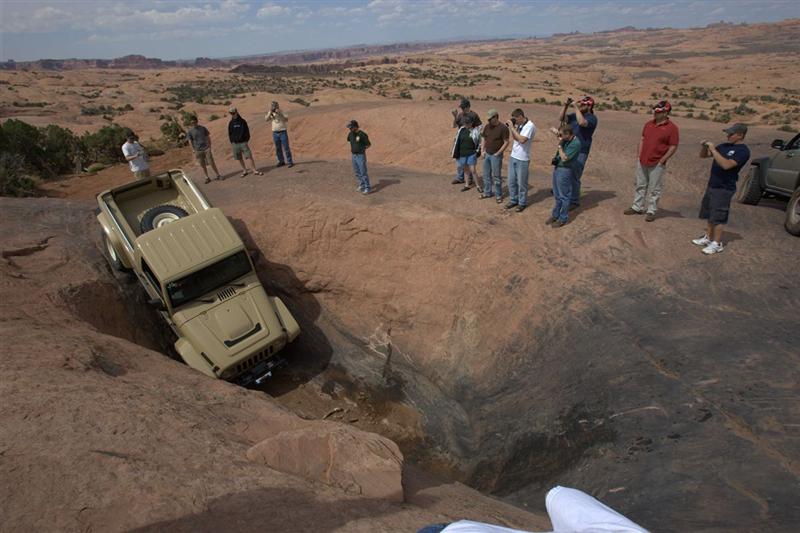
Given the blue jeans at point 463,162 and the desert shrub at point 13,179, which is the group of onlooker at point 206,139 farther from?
the desert shrub at point 13,179

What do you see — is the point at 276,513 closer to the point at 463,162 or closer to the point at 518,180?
the point at 518,180

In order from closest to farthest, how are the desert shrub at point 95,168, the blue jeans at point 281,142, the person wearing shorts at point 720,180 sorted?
the person wearing shorts at point 720,180, the blue jeans at point 281,142, the desert shrub at point 95,168

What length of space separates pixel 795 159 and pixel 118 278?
1286 centimetres

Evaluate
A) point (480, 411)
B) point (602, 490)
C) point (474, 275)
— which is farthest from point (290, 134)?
point (602, 490)

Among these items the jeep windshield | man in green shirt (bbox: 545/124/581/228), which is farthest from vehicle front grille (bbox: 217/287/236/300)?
man in green shirt (bbox: 545/124/581/228)

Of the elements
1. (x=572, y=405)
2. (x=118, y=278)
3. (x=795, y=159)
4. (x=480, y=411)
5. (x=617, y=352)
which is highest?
(x=795, y=159)

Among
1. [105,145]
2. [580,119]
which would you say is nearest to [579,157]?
[580,119]

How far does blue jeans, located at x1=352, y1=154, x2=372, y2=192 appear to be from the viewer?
34.0 feet

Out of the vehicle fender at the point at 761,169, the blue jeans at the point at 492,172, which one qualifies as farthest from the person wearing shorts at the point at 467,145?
the vehicle fender at the point at 761,169

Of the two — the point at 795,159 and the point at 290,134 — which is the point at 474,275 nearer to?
the point at 795,159

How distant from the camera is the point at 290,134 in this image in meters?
18.4

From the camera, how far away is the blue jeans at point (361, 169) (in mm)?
10352

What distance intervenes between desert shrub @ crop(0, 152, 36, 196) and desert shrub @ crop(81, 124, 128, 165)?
3.45 meters

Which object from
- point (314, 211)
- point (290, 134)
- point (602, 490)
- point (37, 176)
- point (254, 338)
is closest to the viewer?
point (602, 490)
